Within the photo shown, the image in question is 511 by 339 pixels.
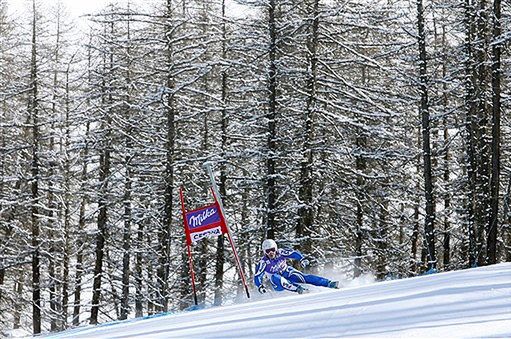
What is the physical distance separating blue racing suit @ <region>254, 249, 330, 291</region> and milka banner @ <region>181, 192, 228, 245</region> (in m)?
1.32

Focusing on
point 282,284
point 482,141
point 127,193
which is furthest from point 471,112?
point 127,193

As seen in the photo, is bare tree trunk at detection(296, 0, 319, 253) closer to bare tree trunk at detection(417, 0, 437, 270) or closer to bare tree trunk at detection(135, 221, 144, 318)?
bare tree trunk at detection(417, 0, 437, 270)

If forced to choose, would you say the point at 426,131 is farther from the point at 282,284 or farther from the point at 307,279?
the point at 282,284

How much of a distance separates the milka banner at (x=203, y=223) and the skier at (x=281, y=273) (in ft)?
4.10

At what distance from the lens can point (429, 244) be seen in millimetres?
18734

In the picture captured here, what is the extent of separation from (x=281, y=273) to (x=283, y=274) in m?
0.04

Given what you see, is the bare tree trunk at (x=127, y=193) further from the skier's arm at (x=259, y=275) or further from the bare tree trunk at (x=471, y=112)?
the skier's arm at (x=259, y=275)

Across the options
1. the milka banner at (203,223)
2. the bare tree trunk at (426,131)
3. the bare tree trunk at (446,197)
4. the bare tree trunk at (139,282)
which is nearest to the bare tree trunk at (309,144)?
the bare tree trunk at (426,131)

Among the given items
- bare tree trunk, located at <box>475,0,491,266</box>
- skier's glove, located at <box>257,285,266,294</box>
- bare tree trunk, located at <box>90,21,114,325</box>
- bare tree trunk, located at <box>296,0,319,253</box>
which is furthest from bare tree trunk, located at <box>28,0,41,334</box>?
bare tree trunk, located at <box>475,0,491,266</box>

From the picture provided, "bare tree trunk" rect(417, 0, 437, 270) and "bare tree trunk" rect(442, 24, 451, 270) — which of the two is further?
"bare tree trunk" rect(442, 24, 451, 270)

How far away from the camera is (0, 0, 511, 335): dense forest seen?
61.1 feet

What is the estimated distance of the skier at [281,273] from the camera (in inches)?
461

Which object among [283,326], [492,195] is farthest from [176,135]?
[283,326]

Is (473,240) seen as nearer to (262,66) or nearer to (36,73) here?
(262,66)
